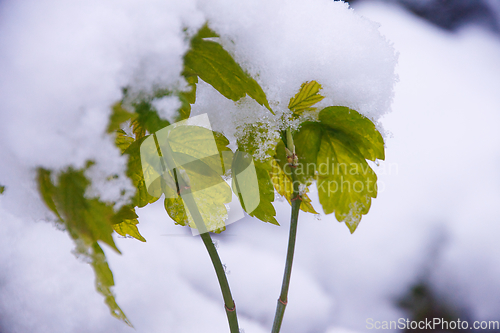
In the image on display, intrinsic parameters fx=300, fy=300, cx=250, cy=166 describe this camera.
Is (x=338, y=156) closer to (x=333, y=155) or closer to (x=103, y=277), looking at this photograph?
(x=333, y=155)

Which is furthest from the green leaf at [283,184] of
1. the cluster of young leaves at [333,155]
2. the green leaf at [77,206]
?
the green leaf at [77,206]

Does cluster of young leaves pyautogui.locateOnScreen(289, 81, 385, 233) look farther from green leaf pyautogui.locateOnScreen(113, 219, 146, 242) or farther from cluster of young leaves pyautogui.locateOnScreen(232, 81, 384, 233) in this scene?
green leaf pyautogui.locateOnScreen(113, 219, 146, 242)

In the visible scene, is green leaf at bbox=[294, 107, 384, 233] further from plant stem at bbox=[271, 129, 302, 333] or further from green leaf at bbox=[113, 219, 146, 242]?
green leaf at bbox=[113, 219, 146, 242]

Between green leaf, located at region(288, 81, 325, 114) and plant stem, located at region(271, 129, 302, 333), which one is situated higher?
green leaf, located at region(288, 81, 325, 114)

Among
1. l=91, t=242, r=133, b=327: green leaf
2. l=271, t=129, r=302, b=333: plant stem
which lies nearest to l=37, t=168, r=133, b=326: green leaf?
l=91, t=242, r=133, b=327: green leaf

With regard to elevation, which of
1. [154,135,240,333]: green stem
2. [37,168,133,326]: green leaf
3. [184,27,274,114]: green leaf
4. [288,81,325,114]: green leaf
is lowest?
[37,168,133,326]: green leaf

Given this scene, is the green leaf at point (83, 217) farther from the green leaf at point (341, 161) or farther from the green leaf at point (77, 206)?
the green leaf at point (341, 161)
